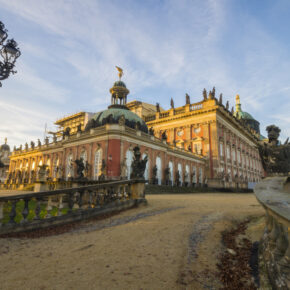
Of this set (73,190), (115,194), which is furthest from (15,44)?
(115,194)

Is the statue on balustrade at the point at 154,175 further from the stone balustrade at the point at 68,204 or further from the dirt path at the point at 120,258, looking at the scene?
the dirt path at the point at 120,258

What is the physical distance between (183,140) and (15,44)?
117 feet

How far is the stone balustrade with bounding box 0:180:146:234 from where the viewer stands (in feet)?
18.5

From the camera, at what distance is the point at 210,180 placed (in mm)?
36719

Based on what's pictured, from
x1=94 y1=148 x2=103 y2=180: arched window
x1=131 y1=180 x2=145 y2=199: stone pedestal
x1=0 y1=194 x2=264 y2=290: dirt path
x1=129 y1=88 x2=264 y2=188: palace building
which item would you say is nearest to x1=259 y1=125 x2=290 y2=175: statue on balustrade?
x1=0 y1=194 x2=264 y2=290: dirt path

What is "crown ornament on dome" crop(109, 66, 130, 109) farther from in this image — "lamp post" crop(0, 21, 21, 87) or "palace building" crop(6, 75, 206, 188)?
"lamp post" crop(0, 21, 21, 87)

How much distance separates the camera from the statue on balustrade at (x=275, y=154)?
8492 mm

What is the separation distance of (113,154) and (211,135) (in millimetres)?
20591

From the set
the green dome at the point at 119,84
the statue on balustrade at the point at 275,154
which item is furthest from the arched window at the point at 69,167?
the statue on balustrade at the point at 275,154

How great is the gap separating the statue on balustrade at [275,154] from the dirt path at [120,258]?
14.6 feet

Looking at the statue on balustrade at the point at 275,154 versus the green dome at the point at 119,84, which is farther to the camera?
the green dome at the point at 119,84

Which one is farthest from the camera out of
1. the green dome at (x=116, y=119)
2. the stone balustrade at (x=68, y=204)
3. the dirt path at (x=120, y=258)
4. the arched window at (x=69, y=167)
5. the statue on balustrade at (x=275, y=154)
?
the arched window at (x=69, y=167)

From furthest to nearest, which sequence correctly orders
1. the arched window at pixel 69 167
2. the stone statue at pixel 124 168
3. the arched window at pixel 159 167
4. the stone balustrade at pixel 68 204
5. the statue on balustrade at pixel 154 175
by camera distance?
the arched window at pixel 69 167 < the arched window at pixel 159 167 < the statue on balustrade at pixel 154 175 < the stone statue at pixel 124 168 < the stone balustrade at pixel 68 204

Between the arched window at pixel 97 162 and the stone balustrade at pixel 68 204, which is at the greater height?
the arched window at pixel 97 162
